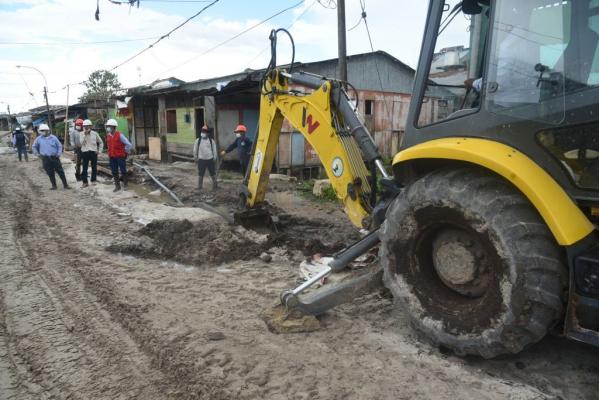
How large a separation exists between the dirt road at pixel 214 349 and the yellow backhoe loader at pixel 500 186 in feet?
0.93

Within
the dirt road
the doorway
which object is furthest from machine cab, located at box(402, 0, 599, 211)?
the doorway

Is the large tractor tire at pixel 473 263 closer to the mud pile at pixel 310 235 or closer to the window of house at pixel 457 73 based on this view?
the window of house at pixel 457 73

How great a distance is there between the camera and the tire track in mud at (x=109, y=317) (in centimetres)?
270

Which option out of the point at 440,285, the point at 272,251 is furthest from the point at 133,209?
the point at 440,285

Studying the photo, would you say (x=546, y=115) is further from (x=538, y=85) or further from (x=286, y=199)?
(x=286, y=199)

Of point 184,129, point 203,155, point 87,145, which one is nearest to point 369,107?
point 184,129

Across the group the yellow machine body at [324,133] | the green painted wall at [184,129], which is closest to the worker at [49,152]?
the green painted wall at [184,129]

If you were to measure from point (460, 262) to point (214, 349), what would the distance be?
1.82 meters

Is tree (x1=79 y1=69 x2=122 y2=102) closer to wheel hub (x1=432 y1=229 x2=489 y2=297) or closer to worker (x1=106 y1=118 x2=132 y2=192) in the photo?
worker (x1=106 y1=118 x2=132 y2=192)

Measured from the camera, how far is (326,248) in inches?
219

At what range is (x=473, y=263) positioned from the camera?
8.80 ft

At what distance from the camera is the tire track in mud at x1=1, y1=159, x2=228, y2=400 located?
2.70 meters

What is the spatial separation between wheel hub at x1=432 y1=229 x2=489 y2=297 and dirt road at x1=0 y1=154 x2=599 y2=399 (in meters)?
0.52

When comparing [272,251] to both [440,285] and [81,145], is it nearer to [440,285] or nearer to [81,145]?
[440,285]
